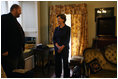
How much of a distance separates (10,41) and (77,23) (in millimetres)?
1798

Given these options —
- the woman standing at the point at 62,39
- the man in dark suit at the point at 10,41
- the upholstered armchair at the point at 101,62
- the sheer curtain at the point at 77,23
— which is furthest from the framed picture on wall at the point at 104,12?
the man in dark suit at the point at 10,41

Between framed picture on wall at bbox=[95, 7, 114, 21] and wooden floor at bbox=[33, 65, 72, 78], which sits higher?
framed picture on wall at bbox=[95, 7, 114, 21]

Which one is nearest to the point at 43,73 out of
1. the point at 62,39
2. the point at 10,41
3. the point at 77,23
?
the point at 62,39

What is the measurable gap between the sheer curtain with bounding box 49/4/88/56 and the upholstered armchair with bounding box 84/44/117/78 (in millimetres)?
229

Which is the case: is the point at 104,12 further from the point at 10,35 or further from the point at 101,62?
the point at 10,35

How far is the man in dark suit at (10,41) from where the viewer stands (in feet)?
4.86

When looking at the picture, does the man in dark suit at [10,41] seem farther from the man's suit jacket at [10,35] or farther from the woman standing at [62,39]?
the woman standing at [62,39]

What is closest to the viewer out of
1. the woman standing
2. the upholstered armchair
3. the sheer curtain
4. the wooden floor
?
the woman standing

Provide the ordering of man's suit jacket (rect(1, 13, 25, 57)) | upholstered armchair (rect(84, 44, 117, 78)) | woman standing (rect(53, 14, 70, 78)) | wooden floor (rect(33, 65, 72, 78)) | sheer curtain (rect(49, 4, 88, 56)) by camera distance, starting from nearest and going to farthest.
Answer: man's suit jacket (rect(1, 13, 25, 57)) → woman standing (rect(53, 14, 70, 78)) → wooden floor (rect(33, 65, 72, 78)) → upholstered armchair (rect(84, 44, 117, 78)) → sheer curtain (rect(49, 4, 88, 56))

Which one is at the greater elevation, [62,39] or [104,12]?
[104,12]

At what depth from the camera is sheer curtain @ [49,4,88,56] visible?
2.80 metres

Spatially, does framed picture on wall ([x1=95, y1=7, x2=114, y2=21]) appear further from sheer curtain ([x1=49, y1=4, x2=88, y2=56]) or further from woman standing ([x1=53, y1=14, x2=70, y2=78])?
woman standing ([x1=53, y1=14, x2=70, y2=78])

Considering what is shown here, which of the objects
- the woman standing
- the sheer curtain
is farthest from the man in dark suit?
the sheer curtain

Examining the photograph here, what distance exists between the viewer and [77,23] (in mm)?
2861
